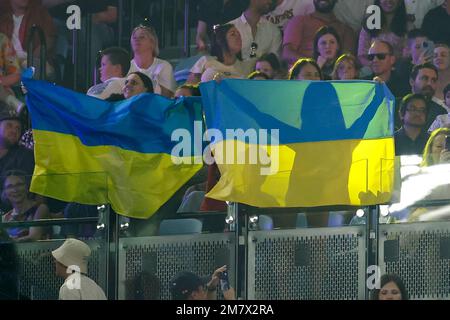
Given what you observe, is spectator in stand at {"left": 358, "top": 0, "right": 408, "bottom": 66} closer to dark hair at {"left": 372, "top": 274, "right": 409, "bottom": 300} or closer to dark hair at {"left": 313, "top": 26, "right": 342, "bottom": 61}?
dark hair at {"left": 313, "top": 26, "right": 342, "bottom": 61}

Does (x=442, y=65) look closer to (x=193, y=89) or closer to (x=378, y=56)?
(x=378, y=56)

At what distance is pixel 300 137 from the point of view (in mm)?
9641

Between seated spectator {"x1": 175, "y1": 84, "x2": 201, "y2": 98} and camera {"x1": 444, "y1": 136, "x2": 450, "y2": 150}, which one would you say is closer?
camera {"x1": 444, "y1": 136, "x2": 450, "y2": 150}

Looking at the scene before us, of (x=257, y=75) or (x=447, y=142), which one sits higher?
(x=257, y=75)

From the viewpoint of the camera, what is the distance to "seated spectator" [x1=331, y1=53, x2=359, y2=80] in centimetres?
1131

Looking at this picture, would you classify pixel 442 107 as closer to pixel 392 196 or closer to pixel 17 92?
Result: pixel 392 196

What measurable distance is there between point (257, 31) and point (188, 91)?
1422mm

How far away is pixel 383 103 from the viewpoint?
A: 9.70 metres

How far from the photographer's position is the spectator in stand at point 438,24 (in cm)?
1187

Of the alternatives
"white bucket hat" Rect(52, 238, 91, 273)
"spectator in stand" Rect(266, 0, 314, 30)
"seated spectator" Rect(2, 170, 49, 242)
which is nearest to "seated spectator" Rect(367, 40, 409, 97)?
"spectator in stand" Rect(266, 0, 314, 30)

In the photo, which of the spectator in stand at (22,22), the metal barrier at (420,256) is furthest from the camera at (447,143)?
the spectator in stand at (22,22)

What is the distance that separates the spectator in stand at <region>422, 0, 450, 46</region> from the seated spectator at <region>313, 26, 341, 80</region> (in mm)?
852

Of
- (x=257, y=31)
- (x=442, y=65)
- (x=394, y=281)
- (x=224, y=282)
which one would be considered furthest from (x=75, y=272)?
(x=442, y=65)
